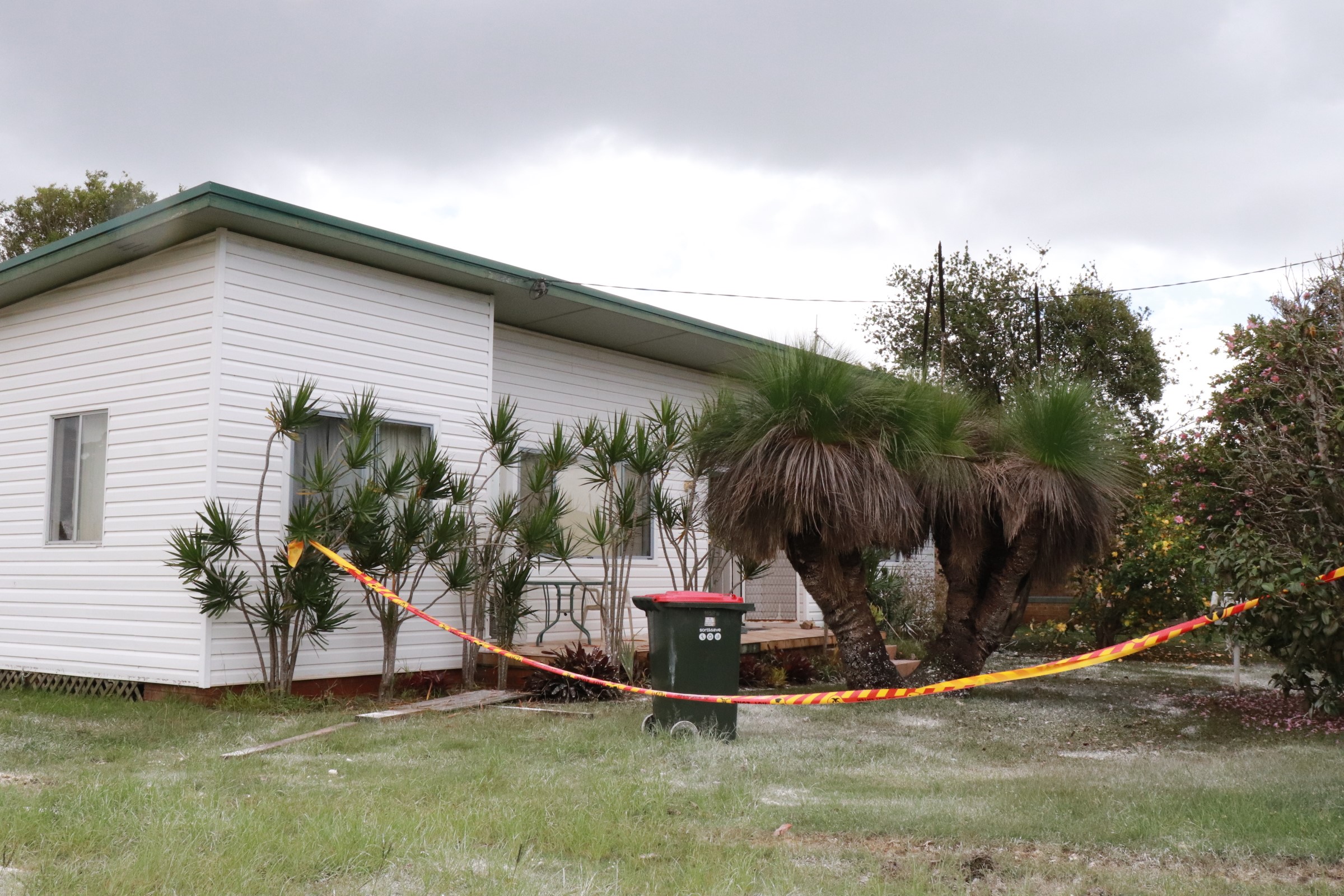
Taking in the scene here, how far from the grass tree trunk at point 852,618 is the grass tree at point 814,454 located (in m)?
0.38

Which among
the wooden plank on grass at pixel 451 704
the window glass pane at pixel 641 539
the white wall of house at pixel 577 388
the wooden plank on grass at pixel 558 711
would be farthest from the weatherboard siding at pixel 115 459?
the window glass pane at pixel 641 539

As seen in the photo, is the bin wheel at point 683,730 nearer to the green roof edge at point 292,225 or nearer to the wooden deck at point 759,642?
the wooden deck at point 759,642

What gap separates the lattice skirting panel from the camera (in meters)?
9.46

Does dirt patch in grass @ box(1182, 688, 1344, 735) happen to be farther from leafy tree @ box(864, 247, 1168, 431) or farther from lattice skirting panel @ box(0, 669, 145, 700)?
leafy tree @ box(864, 247, 1168, 431)

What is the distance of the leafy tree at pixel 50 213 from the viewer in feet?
Answer: 79.9

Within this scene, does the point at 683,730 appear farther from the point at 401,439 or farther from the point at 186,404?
the point at 186,404

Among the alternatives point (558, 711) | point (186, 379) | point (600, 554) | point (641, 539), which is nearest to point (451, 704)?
point (558, 711)

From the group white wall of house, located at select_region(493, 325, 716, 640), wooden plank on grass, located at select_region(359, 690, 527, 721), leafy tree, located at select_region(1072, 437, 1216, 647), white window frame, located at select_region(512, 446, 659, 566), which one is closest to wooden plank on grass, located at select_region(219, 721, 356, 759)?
wooden plank on grass, located at select_region(359, 690, 527, 721)

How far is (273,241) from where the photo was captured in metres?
9.45

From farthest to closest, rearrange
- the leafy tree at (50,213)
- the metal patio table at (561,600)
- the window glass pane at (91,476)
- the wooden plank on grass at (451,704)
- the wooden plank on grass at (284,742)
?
the leafy tree at (50,213), the metal patio table at (561,600), the window glass pane at (91,476), the wooden plank on grass at (451,704), the wooden plank on grass at (284,742)

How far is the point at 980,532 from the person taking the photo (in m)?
10.3

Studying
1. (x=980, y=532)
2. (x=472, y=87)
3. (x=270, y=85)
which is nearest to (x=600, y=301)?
(x=980, y=532)

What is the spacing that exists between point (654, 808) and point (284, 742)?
10.2ft

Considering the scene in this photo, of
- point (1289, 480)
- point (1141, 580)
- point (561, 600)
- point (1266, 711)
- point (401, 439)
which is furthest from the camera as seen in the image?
point (1141, 580)
